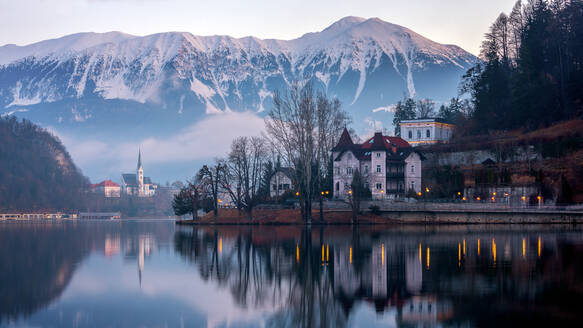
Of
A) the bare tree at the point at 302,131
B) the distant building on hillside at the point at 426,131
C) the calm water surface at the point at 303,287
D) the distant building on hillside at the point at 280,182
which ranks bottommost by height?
the calm water surface at the point at 303,287

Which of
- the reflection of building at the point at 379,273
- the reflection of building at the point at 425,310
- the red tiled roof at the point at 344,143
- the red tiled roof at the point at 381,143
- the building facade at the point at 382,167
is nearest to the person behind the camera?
the reflection of building at the point at 425,310

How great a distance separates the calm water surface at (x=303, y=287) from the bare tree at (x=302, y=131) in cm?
3378

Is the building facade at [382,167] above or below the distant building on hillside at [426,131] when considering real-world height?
below

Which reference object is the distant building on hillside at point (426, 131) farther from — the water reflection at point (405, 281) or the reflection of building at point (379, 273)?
the reflection of building at point (379, 273)

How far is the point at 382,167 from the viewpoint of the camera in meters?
97.4

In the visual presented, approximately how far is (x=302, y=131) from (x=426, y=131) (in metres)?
52.6

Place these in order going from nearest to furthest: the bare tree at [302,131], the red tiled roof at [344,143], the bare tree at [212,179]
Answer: the bare tree at [302,131], the bare tree at [212,179], the red tiled roof at [344,143]

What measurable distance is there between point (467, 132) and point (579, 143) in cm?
3158

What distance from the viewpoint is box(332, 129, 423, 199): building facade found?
97312 mm

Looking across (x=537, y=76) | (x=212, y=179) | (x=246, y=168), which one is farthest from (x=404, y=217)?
(x=537, y=76)

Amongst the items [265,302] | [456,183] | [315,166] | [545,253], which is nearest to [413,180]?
[456,183]

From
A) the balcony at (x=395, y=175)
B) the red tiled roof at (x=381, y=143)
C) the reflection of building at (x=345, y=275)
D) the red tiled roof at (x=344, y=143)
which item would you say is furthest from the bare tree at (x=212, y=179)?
the reflection of building at (x=345, y=275)

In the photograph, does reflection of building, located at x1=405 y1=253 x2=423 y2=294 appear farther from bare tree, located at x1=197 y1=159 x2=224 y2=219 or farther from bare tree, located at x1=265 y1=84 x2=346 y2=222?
bare tree, located at x1=197 y1=159 x2=224 y2=219

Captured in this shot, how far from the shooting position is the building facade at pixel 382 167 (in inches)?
3831
